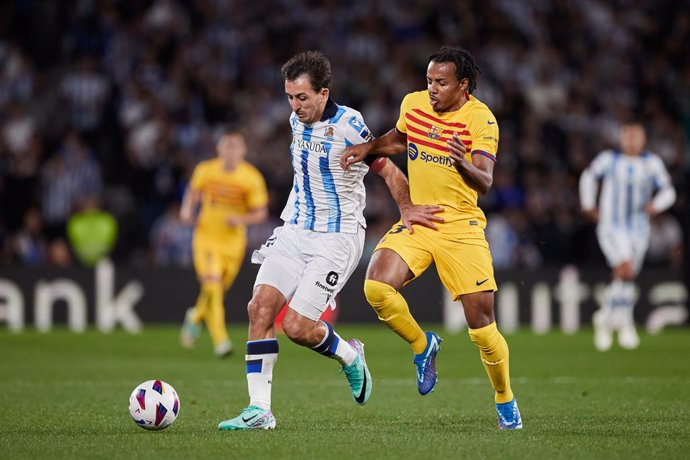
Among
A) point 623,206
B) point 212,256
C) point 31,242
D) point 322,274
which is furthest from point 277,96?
point 322,274

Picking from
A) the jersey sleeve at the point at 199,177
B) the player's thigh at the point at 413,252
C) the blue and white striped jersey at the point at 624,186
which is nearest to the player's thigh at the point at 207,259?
the jersey sleeve at the point at 199,177

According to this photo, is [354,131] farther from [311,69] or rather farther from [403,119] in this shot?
[311,69]

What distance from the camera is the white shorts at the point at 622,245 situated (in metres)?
14.5

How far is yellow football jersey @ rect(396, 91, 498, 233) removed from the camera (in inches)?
297

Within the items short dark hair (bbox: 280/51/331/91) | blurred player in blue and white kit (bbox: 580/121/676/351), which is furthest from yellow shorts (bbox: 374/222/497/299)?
blurred player in blue and white kit (bbox: 580/121/676/351)

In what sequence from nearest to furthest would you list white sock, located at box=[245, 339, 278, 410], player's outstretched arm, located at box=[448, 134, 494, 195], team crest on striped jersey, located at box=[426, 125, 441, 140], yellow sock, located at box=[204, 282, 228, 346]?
player's outstretched arm, located at box=[448, 134, 494, 195]
white sock, located at box=[245, 339, 278, 410]
team crest on striped jersey, located at box=[426, 125, 441, 140]
yellow sock, located at box=[204, 282, 228, 346]

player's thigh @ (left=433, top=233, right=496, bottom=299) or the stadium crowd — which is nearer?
player's thigh @ (left=433, top=233, right=496, bottom=299)

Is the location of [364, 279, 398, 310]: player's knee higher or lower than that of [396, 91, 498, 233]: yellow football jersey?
lower

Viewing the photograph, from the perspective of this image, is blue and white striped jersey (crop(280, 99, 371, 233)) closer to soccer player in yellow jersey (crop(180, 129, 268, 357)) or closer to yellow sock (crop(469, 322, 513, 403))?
yellow sock (crop(469, 322, 513, 403))

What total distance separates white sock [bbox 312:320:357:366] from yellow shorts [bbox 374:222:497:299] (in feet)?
2.19

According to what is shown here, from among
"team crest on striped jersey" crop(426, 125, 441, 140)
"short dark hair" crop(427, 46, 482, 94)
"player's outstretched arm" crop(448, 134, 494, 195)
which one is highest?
"short dark hair" crop(427, 46, 482, 94)

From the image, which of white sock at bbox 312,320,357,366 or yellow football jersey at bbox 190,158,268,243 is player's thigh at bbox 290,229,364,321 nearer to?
white sock at bbox 312,320,357,366

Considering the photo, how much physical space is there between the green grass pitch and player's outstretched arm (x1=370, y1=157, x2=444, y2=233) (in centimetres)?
130

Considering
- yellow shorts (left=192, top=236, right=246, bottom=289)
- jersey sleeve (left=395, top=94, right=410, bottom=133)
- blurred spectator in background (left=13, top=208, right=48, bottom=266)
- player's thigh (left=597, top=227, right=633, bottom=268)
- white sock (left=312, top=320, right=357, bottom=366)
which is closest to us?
jersey sleeve (left=395, top=94, right=410, bottom=133)
